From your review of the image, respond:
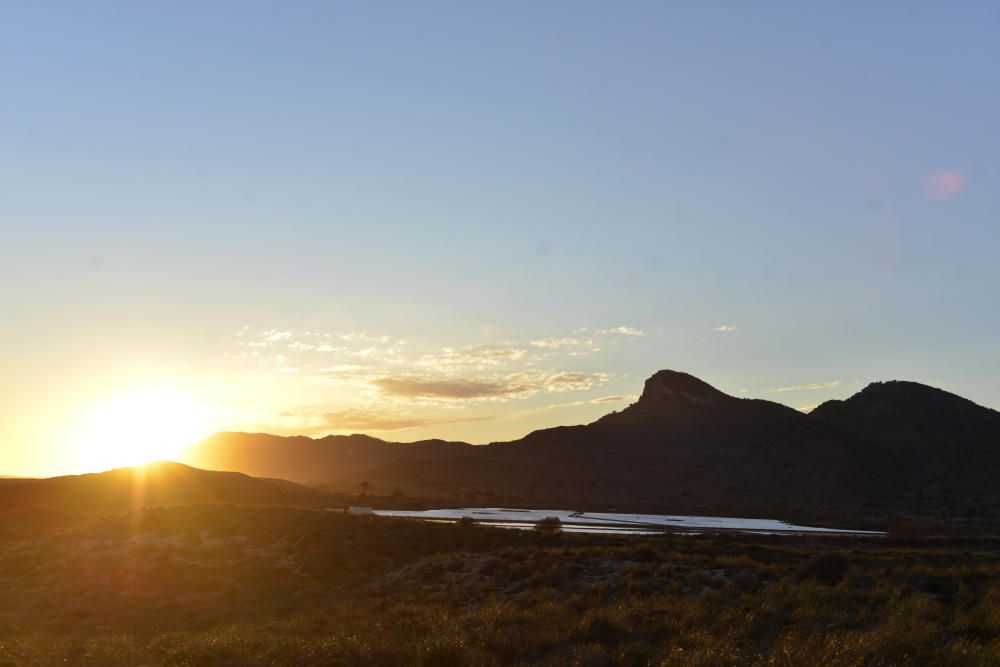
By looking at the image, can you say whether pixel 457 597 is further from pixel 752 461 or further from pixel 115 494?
pixel 752 461

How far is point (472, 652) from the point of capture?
1700 centimetres

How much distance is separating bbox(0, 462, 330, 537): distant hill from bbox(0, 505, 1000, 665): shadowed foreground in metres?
31.8

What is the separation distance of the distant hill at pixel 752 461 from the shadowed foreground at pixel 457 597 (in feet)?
227

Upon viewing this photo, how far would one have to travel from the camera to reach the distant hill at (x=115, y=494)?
77.2 m

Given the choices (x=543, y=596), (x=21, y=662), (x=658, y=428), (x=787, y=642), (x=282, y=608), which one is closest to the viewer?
(x=787, y=642)

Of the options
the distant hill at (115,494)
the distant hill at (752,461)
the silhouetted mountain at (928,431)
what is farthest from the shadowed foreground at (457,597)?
the silhouetted mountain at (928,431)

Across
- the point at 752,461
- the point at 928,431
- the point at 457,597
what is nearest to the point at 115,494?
the point at 457,597

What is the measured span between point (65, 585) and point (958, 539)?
54.4 meters

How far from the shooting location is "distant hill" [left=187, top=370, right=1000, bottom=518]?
380 feet

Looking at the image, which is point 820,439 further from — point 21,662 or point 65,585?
point 21,662

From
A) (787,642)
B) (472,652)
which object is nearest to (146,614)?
(472,652)

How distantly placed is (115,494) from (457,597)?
82873 mm

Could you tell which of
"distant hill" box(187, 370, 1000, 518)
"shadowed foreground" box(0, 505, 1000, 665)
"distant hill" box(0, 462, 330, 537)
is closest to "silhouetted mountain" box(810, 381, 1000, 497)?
"distant hill" box(187, 370, 1000, 518)

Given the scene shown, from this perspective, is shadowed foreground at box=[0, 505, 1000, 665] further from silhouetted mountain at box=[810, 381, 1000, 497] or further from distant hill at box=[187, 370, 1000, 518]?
silhouetted mountain at box=[810, 381, 1000, 497]
